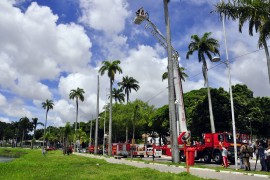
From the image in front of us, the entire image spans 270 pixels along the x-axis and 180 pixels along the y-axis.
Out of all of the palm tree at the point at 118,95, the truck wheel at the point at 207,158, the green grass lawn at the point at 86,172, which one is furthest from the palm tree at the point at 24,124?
the truck wheel at the point at 207,158

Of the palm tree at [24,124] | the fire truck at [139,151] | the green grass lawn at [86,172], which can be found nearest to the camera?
the green grass lawn at [86,172]

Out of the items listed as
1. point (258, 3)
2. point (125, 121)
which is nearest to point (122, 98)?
point (125, 121)

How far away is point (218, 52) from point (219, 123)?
1160cm

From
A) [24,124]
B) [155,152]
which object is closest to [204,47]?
[155,152]

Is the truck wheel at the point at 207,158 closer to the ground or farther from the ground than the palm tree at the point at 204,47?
closer to the ground

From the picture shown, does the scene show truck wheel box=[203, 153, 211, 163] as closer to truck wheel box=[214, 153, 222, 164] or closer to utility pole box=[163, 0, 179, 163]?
truck wheel box=[214, 153, 222, 164]

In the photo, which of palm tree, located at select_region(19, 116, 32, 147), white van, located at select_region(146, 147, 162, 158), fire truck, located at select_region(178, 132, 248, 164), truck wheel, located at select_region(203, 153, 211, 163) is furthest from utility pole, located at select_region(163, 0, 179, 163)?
palm tree, located at select_region(19, 116, 32, 147)

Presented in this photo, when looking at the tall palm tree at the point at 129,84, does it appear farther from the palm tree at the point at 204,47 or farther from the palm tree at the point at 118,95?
the palm tree at the point at 204,47

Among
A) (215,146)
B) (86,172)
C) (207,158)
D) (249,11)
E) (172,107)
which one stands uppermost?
(249,11)

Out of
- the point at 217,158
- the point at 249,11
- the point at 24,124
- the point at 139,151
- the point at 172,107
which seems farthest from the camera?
the point at 24,124

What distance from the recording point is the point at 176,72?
27.2 meters

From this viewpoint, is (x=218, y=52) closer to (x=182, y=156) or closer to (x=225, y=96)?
(x=225, y=96)

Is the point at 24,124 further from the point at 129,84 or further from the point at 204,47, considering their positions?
the point at 204,47

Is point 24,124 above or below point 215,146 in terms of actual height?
above
